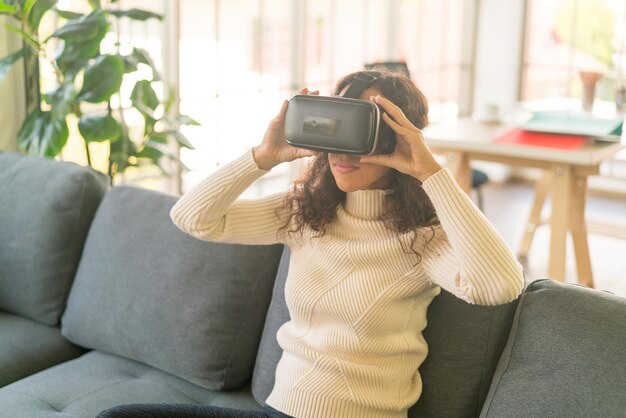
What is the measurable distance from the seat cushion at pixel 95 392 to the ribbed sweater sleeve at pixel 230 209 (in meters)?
0.40

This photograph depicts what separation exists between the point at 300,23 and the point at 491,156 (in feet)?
4.50

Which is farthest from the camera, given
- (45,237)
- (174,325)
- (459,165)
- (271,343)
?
(459,165)

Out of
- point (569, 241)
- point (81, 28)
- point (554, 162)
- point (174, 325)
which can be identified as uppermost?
point (81, 28)

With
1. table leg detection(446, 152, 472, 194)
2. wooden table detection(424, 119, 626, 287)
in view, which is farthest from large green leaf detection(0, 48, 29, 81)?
table leg detection(446, 152, 472, 194)

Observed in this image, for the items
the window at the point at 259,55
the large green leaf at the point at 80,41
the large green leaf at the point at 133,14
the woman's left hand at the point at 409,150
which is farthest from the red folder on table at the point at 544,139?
the woman's left hand at the point at 409,150

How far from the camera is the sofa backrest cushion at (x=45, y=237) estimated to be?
2.26 m

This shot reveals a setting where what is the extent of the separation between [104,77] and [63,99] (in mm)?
142

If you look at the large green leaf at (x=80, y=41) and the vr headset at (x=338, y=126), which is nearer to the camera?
the vr headset at (x=338, y=126)

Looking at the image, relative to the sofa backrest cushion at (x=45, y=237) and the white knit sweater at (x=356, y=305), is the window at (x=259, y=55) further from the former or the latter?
the white knit sweater at (x=356, y=305)

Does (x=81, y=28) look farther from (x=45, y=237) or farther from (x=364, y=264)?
(x=364, y=264)

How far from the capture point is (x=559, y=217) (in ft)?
10.8

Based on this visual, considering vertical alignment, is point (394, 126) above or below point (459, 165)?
above

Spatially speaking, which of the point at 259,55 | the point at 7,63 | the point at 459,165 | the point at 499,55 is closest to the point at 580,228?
the point at 459,165

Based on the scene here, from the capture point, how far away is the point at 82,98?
102 inches
